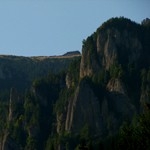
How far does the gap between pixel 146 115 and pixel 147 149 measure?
388 inches

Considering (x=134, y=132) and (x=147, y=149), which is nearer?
(x=147, y=149)

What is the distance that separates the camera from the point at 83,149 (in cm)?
9700

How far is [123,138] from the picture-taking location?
363 ft

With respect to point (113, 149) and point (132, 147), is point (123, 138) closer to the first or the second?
point (132, 147)

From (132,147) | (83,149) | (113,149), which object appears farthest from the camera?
(113,149)

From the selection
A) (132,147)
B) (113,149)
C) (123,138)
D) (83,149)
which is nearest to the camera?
(83,149)

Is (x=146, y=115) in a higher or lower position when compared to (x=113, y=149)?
higher

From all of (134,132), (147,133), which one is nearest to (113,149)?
(134,132)

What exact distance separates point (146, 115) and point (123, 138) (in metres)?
5.34

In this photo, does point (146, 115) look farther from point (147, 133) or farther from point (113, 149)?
point (113, 149)

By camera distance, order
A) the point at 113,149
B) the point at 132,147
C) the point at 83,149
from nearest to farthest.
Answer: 1. the point at 83,149
2. the point at 132,147
3. the point at 113,149

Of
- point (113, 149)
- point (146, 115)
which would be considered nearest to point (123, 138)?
point (146, 115)

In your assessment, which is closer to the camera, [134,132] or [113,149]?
[134,132]

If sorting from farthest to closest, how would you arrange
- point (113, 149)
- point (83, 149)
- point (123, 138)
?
point (113, 149)
point (123, 138)
point (83, 149)
